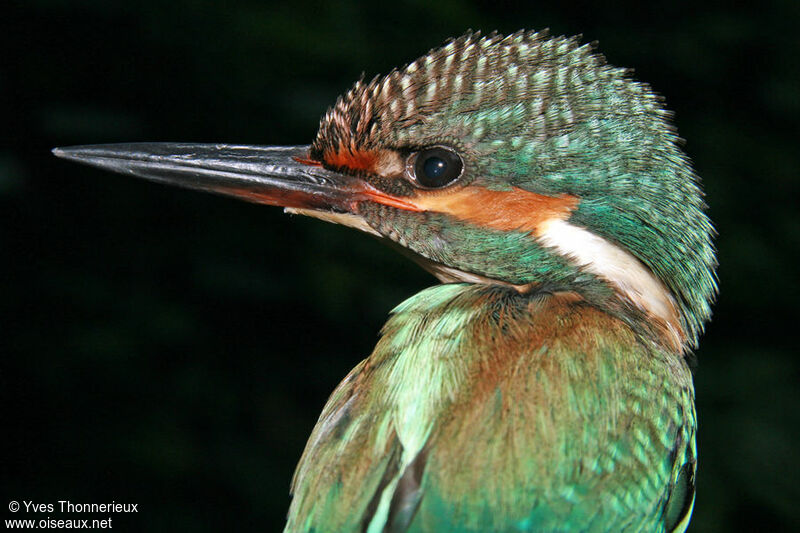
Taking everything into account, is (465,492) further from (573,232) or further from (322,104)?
(322,104)

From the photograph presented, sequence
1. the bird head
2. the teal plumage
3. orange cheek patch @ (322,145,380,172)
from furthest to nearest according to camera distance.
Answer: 1. orange cheek patch @ (322,145,380,172)
2. the bird head
3. the teal plumage

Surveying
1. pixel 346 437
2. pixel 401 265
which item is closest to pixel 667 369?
pixel 346 437

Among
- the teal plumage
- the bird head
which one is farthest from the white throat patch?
the teal plumage

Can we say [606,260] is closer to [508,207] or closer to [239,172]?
[508,207]

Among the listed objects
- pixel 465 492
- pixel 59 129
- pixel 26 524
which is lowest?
pixel 26 524

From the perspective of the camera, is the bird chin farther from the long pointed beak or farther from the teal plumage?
the teal plumage

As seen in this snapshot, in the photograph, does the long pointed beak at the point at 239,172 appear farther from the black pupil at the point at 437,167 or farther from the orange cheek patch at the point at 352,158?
the black pupil at the point at 437,167

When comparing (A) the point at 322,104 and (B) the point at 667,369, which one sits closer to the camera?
(B) the point at 667,369

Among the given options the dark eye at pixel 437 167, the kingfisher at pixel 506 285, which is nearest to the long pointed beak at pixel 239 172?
the kingfisher at pixel 506 285
